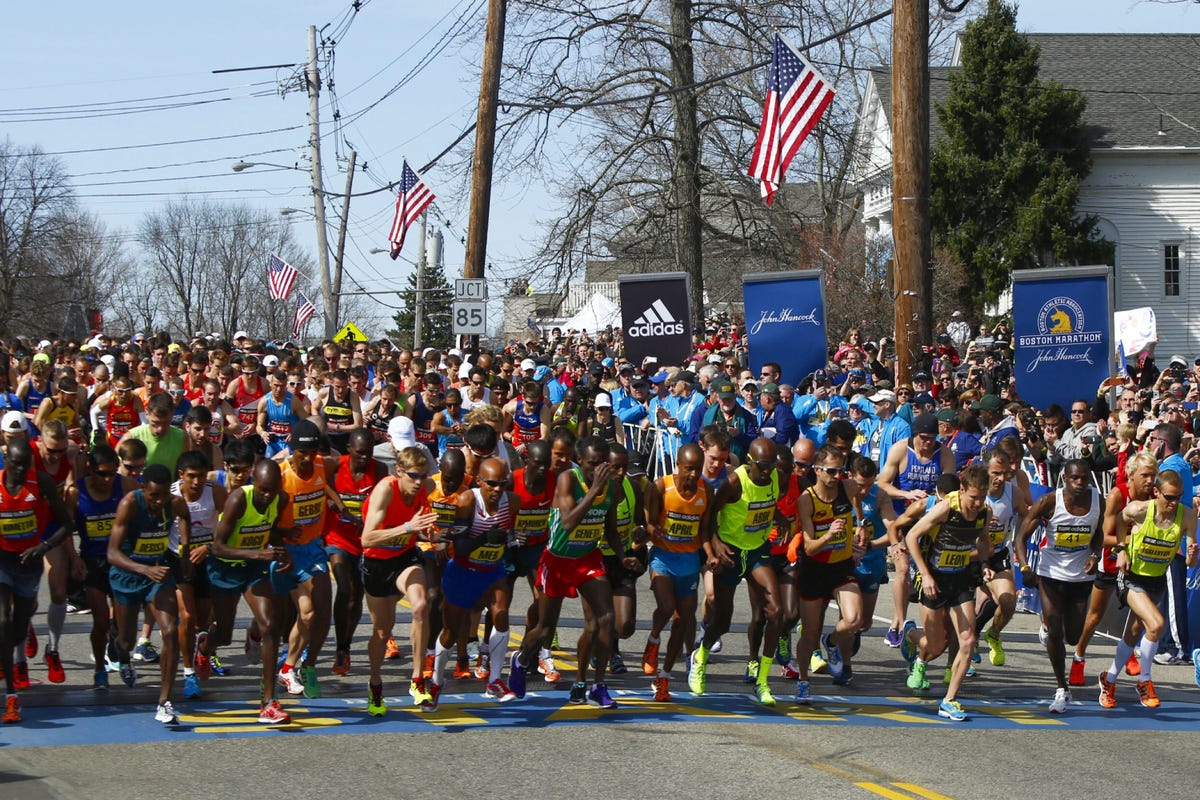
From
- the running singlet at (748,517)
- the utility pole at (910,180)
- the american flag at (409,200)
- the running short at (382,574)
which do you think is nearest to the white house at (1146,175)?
the american flag at (409,200)

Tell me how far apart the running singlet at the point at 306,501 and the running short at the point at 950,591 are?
442cm

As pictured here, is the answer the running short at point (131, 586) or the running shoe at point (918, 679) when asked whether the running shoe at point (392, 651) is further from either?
the running shoe at point (918, 679)

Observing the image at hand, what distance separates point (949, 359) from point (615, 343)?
1027 cm

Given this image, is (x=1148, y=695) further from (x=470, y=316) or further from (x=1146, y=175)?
(x=1146, y=175)

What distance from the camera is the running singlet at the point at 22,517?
363 inches

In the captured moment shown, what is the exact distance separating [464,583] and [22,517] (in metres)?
2.92

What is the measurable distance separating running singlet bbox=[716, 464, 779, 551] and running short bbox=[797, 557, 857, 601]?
452 millimetres

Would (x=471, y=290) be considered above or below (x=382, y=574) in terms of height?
above

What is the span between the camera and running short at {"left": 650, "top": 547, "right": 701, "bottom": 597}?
1023 cm

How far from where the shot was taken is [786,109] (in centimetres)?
1858

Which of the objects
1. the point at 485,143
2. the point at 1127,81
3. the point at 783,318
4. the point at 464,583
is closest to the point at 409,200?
the point at 485,143

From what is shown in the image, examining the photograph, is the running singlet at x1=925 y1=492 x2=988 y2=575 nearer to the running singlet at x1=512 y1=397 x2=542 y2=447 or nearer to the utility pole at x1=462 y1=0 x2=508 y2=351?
the running singlet at x1=512 y1=397 x2=542 y2=447

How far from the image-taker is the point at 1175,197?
41281 mm

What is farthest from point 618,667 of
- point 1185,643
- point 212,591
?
point 1185,643
